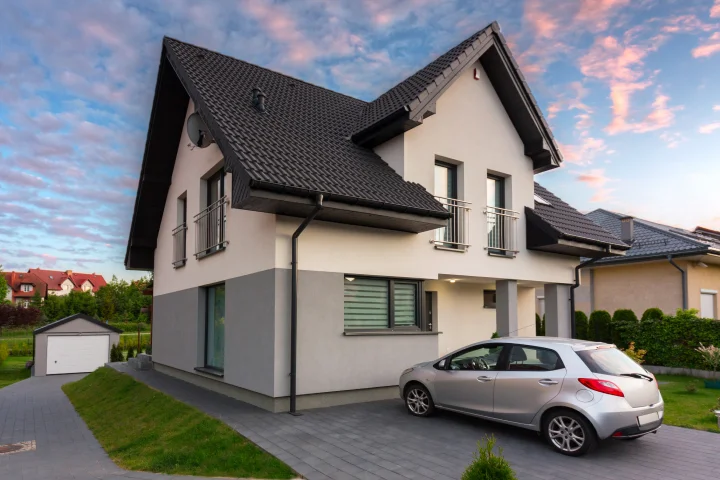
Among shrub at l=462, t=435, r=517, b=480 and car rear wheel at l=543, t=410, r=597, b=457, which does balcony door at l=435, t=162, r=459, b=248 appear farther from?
shrub at l=462, t=435, r=517, b=480

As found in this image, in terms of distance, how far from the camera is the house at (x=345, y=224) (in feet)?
28.0

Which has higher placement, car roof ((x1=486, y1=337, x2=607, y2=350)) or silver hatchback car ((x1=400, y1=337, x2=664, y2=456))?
car roof ((x1=486, y1=337, x2=607, y2=350))

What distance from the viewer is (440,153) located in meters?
11.2

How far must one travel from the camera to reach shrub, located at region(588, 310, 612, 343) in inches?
625

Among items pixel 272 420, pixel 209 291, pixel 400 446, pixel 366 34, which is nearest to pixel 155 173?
pixel 209 291

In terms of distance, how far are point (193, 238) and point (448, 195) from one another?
268 inches

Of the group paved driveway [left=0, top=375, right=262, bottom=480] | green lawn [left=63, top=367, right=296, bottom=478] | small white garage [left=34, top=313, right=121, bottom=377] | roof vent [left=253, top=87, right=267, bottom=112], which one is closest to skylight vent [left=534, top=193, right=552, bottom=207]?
roof vent [left=253, top=87, right=267, bottom=112]

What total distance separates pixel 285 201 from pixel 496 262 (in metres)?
6.31

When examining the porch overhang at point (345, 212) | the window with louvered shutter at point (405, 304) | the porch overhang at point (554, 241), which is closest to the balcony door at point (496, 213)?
the porch overhang at point (554, 241)

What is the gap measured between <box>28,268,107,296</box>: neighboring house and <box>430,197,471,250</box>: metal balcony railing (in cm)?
10603

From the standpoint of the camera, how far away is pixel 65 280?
106 meters

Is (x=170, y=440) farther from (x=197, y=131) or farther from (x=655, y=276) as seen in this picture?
(x=655, y=276)

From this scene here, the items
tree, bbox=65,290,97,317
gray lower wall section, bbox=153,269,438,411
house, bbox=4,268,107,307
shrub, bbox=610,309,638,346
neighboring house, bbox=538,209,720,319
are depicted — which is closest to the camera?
gray lower wall section, bbox=153,269,438,411

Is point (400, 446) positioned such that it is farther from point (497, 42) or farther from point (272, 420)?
point (497, 42)
